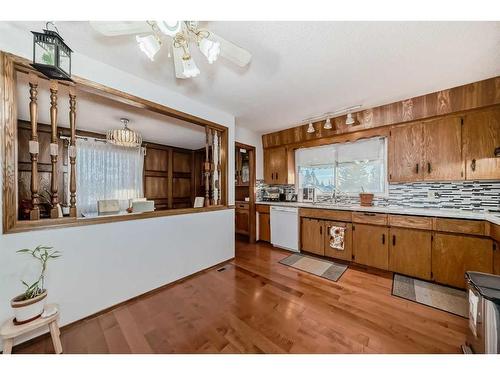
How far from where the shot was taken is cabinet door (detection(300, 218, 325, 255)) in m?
3.07

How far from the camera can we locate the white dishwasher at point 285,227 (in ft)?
11.0

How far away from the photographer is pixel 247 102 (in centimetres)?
257

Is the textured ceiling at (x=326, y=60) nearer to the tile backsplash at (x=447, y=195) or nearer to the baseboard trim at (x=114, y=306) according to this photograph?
the tile backsplash at (x=447, y=195)

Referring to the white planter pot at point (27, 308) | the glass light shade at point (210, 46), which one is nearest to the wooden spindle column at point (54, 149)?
the white planter pot at point (27, 308)

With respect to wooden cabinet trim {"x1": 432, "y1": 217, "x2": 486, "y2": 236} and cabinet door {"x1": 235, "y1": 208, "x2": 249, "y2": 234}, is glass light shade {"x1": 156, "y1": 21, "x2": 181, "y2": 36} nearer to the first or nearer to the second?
wooden cabinet trim {"x1": 432, "y1": 217, "x2": 486, "y2": 236}

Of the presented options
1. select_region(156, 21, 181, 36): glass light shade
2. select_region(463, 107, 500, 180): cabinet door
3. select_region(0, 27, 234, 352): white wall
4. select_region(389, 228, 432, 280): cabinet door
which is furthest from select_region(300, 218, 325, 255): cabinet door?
Answer: select_region(156, 21, 181, 36): glass light shade

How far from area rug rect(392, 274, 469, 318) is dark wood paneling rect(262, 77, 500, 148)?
6.88ft

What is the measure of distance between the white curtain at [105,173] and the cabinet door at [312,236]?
372cm

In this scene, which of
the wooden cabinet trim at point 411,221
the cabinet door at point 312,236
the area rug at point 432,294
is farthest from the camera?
the cabinet door at point 312,236

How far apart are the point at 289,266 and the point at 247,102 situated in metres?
2.47

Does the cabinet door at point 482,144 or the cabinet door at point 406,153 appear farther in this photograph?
the cabinet door at point 406,153

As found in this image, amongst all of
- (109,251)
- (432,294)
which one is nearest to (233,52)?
(109,251)

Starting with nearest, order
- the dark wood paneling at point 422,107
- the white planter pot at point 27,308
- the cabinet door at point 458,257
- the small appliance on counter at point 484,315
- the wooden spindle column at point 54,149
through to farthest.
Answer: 1. the small appliance on counter at point 484,315
2. the white planter pot at point 27,308
3. the wooden spindle column at point 54,149
4. the cabinet door at point 458,257
5. the dark wood paneling at point 422,107
